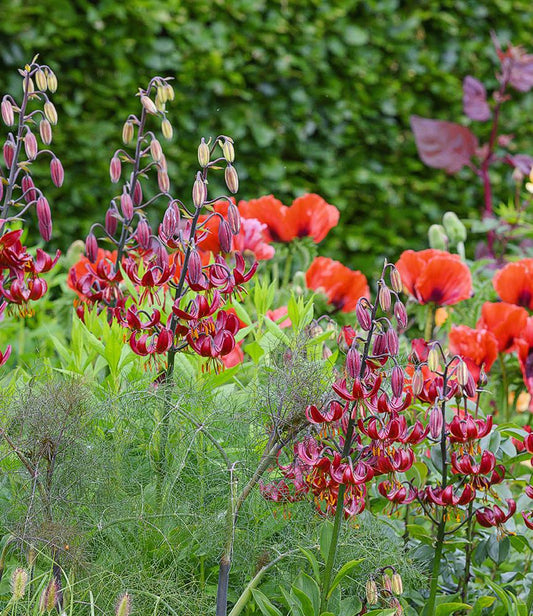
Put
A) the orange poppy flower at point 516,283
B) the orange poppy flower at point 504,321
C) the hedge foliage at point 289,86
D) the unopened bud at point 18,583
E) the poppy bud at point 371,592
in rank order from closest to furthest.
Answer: the unopened bud at point 18,583 < the poppy bud at point 371,592 < the orange poppy flower at point 504,321 < the orange poppy flower at point 516,283 < the hedge foliage at point 289,86

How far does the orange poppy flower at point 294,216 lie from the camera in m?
2.23

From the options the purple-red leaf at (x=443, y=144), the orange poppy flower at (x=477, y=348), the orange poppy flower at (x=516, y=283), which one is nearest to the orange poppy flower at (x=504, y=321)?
the orange poppy flower at (x=477, y=348)

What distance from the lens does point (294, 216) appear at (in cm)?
226

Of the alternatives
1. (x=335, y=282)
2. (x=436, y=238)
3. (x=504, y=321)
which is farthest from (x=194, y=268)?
(x=436, y=238)

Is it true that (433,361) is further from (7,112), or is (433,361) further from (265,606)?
(7,112)

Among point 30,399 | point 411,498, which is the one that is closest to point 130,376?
point 30,399

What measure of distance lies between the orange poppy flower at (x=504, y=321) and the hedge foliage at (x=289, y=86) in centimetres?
276

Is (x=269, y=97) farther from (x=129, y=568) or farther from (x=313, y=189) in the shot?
(x=129, y=568)

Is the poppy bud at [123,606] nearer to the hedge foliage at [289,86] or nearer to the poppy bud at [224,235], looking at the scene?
the poppy bud at [224,235]

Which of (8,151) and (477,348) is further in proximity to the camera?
(477,348)

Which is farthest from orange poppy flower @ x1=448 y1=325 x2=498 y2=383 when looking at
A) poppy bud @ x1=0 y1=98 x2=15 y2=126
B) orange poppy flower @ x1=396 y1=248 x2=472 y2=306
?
poppy bud @ x1=0 y1=98 x2=15 y2=126

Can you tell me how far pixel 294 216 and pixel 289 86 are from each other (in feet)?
8.47

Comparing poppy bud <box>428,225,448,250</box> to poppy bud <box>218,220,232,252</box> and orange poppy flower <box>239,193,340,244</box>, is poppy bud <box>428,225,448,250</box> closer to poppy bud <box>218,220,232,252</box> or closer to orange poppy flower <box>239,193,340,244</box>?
orange poppy flower <box>239,193,340,244</box>

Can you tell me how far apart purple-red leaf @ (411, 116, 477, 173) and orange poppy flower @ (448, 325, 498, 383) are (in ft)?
6.33
